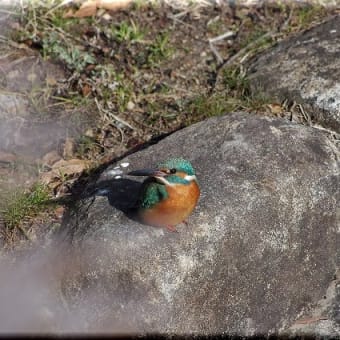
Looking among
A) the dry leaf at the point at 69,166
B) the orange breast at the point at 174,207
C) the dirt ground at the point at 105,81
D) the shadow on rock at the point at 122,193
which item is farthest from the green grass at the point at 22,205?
the orange breast at the point at 174,207

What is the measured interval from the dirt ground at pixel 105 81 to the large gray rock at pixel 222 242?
758mm

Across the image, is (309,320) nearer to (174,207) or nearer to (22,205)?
(174,207)

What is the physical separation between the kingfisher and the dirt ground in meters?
1.06

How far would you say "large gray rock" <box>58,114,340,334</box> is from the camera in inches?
139

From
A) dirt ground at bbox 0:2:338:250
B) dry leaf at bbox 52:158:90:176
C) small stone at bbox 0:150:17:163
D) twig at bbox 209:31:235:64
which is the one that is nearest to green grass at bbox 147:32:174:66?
dirt ground at bbox 0:2:338:250

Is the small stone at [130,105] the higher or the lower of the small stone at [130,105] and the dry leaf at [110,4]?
the lower

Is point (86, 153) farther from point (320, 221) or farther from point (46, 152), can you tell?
point (320, 221)

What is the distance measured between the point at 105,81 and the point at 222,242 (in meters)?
2.27

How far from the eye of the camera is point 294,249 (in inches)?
157

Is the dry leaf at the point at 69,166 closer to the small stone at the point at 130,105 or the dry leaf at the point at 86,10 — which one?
the small stone at the point at 130,105

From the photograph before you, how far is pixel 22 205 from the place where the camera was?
14.5 ft

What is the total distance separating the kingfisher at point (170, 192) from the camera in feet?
11.2

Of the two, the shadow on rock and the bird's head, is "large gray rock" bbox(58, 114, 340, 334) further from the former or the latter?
the bird's head

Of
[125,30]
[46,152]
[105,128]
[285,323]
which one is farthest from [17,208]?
[125,30]
